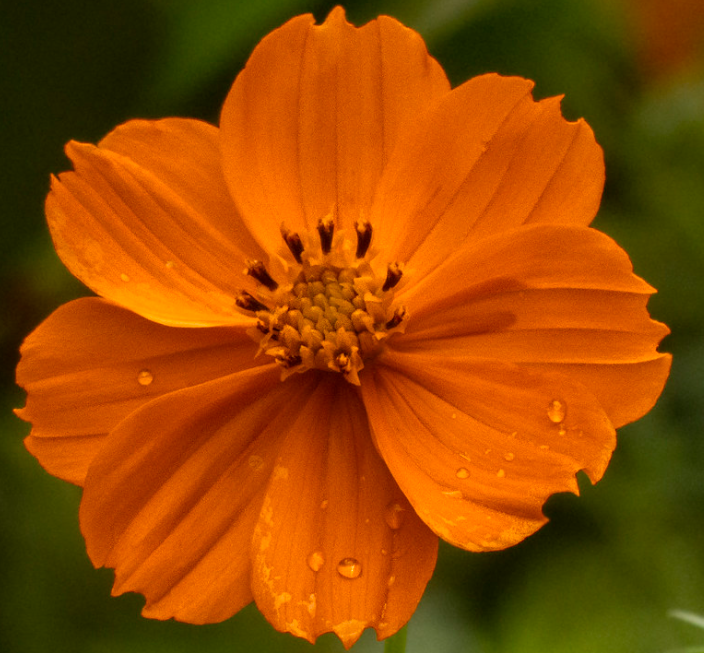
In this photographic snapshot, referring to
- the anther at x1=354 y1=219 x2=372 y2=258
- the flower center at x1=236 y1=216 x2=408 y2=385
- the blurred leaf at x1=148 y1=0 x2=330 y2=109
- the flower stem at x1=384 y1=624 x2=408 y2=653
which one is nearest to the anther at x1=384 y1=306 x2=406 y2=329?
the flower center at x1=236 y1=216 x2=408 y2=385

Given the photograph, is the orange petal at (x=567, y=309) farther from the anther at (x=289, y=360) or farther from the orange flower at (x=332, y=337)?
the anther at (x=289, y=360)

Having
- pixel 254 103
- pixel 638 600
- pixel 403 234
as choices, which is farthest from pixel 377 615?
pixel 638 600

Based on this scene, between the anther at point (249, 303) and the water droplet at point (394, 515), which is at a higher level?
the anther at point (249, 303)

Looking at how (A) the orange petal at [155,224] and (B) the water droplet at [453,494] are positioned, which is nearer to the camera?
(B) the water droplet at [453,494]

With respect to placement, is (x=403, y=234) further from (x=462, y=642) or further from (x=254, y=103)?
(x=462, y=642)

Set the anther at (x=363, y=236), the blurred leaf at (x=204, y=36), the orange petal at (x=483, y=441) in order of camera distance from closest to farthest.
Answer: the orange petal at (x=483, y=441) < the anther at (x=363, y=236) < the blurred leaf at (x=204, y=36)

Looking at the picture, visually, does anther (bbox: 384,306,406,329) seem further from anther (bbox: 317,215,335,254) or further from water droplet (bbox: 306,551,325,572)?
water droplet (bbox: 306,551,325,572)

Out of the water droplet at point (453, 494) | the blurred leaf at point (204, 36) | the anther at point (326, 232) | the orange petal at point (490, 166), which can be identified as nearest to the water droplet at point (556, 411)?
the water droplet at point (453, 494)

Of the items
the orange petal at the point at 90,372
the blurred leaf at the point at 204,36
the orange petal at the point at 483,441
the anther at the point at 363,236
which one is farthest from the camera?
the blurred leaf at the point at 204,36
